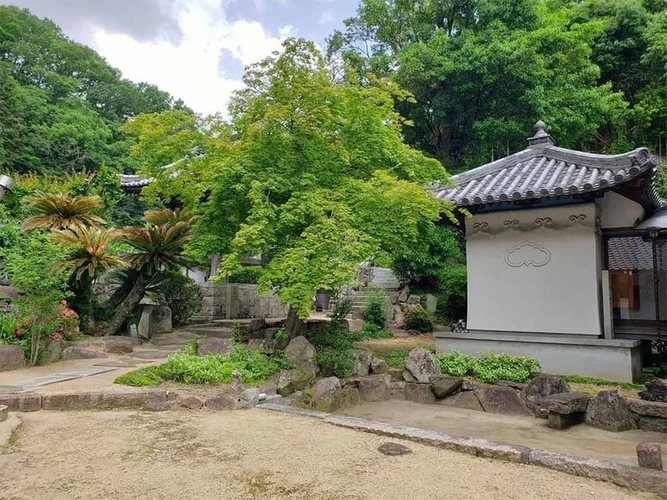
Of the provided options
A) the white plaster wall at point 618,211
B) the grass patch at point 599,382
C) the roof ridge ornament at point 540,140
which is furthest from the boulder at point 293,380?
the roof ridge ornament at point 540,140

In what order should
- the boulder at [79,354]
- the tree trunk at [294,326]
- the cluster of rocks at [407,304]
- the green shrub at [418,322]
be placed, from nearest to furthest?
the boulder at [79,354]
the tree trunk at [294,326]
the green shrub at [418,322]
the cluster of rocks at [407,304]

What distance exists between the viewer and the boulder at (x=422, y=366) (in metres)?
7.82

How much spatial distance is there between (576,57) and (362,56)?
9.09 m

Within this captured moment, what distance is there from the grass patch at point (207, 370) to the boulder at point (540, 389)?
376cm

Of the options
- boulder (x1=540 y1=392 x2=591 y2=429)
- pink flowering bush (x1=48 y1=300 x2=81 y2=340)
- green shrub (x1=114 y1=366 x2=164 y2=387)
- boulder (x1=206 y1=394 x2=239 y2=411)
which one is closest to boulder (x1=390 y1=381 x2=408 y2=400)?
boulder (x1=540 y1=392 x2=591 y2=429)

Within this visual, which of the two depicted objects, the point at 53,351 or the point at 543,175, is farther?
the point at 543,175

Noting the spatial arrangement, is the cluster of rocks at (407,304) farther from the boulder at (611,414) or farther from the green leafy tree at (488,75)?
the boulder at (611,414)

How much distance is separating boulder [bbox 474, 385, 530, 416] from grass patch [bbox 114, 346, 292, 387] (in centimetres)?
318

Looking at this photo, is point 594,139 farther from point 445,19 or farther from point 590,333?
point 590,333

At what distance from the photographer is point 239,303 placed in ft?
50.5

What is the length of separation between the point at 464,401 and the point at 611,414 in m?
2.08

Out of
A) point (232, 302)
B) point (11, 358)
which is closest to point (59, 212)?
point (11, 358)

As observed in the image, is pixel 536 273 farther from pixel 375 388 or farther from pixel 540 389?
pixel 375 388

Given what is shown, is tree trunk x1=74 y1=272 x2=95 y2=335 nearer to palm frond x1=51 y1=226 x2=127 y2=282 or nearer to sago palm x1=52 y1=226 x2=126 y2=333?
sago palm x1=52 y1=226 x2=126 y2=333
